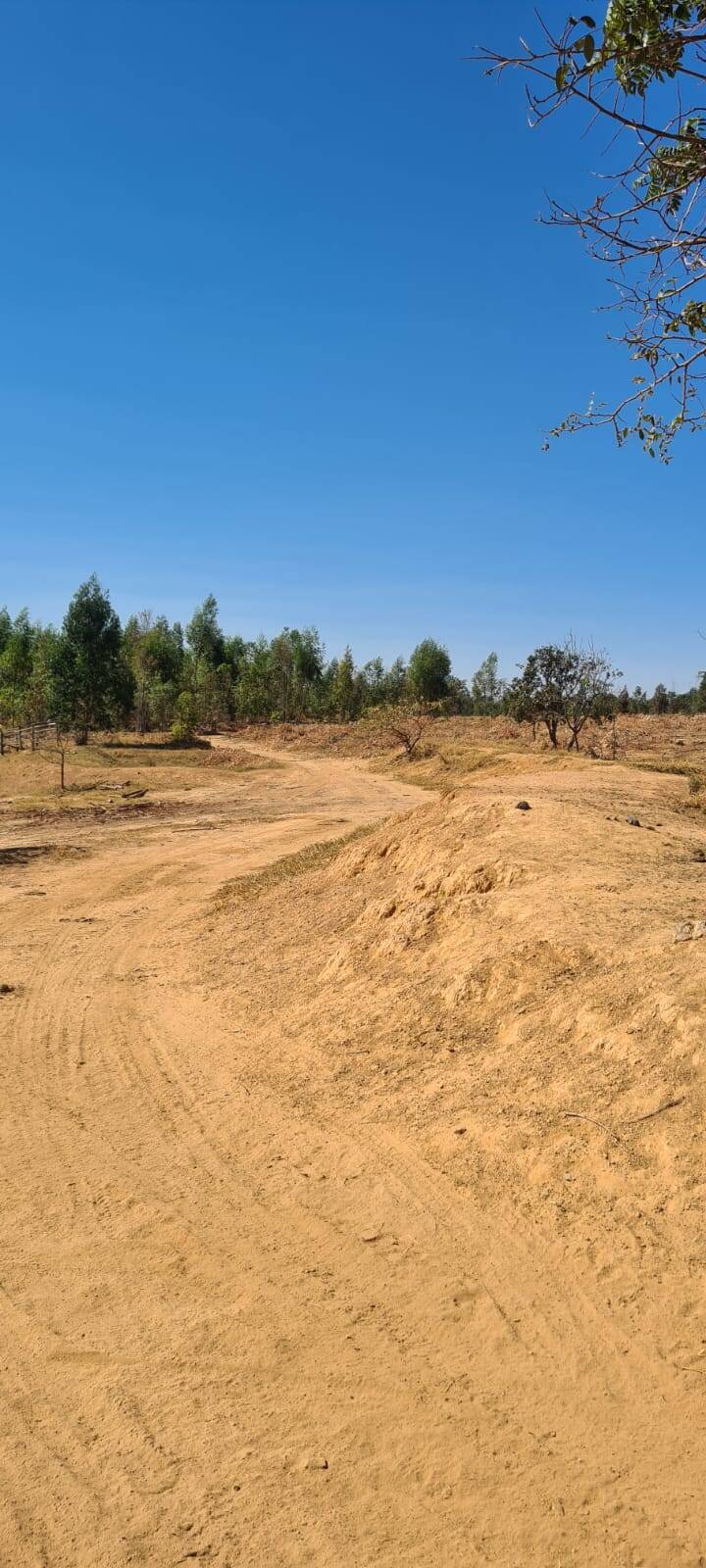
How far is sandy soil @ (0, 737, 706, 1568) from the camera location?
2955mm

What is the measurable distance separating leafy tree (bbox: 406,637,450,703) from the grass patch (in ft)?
200

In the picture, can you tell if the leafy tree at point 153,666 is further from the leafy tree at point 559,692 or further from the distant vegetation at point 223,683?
the leafy tree at point 559,692

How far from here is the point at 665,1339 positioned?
3469mm

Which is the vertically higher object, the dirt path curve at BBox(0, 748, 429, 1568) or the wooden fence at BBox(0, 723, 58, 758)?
the wooden fence at BBox(0, 723, 58, 758)

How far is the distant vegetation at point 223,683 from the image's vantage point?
31.7 m

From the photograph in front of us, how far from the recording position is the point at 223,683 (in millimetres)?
69250

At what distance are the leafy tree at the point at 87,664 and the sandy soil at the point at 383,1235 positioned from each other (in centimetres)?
3973

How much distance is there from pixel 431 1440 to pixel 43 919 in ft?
31.1

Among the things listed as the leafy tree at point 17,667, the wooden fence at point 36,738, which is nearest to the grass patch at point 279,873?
the wooden fence at point 36,738

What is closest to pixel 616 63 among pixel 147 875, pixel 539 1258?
pixel 539 1258

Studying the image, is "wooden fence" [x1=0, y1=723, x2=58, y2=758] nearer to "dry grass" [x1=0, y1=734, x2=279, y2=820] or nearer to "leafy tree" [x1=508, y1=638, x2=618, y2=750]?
"dry grass" [x1=0, y1=734, x2=279, y2=820]

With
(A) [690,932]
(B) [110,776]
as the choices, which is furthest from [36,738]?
(A) [690,932]

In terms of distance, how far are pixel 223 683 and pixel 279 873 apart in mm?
58612

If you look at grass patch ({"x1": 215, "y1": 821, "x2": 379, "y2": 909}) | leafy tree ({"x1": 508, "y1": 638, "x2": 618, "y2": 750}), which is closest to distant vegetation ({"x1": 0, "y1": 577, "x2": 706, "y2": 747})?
leafy tree ({"x1": 508, "y1": 638, "x2": 618, "y2": 750})
